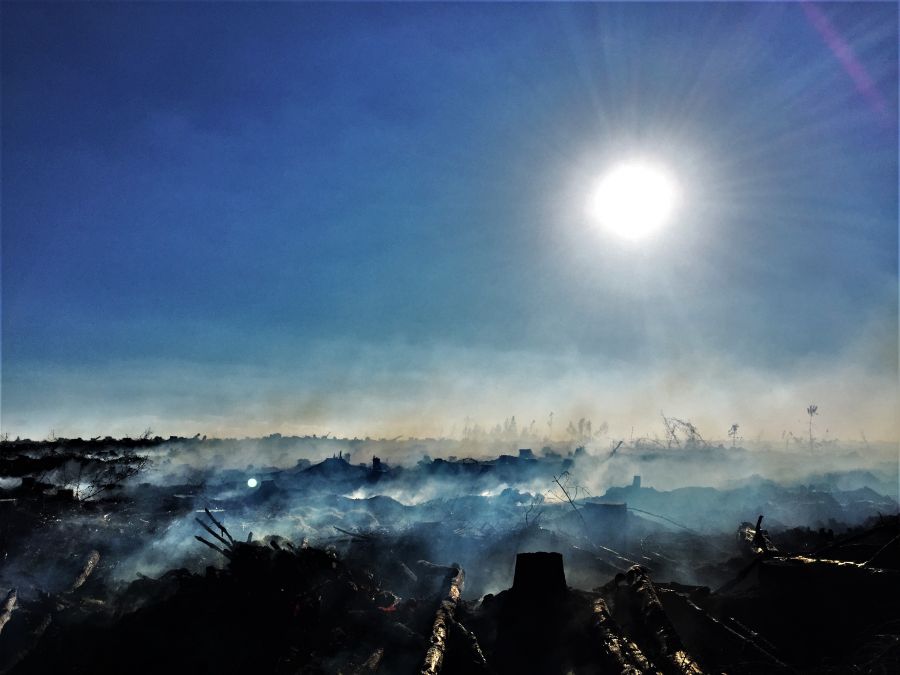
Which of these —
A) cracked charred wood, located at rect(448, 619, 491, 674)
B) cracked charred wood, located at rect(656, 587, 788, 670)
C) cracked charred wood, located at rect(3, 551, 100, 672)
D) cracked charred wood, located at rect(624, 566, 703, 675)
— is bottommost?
cracked charred wood, located at rect(3, 551, 100, 672)

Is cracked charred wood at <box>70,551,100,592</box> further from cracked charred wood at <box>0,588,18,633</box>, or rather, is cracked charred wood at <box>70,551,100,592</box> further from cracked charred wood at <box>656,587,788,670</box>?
cracked charred wood at <box>656,587,788,670</box>

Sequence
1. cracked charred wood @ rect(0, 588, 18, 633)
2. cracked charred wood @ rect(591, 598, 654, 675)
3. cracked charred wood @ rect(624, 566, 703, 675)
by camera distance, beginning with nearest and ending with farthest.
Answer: cracked charred wood @ rect(624, 566, 703, 675) → cracked charred wood @ rect(591, 598, 654, 675) → cracked charred wood @ rect(0, 588, 18, 633)

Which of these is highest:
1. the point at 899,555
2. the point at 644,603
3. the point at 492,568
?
the point at 899,555

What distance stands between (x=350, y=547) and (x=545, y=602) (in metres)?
12.5

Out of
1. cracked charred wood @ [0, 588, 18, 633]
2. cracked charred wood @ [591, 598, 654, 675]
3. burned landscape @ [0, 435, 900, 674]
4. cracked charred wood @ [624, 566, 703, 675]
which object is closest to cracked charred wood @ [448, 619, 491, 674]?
burned landscape @ [0, 435, 900, 674]

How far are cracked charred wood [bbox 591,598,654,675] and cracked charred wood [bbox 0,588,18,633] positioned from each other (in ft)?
51.0

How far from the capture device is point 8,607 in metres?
13.5

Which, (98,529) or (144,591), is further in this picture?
(98,529)

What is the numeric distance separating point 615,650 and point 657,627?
140cm

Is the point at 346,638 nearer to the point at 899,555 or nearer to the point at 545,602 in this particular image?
the point at 545,602

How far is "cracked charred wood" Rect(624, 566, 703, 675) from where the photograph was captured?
890 centimetres

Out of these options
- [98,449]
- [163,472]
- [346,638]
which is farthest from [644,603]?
[163,472]

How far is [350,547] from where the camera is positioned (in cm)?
2228

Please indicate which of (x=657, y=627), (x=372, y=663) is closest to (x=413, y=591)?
(x=372, y=663)
